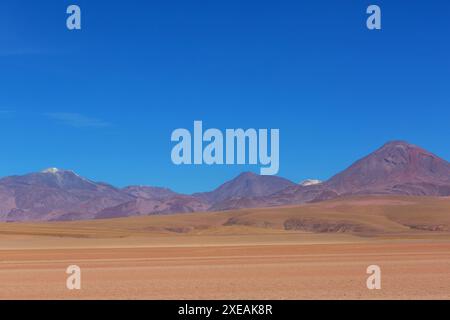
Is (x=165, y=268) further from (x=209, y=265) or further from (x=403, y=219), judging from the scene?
(x=403, y=219)

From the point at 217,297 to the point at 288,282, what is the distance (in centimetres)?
629

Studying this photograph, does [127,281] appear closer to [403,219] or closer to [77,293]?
[77,293]

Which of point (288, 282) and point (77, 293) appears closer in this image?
point (77, 293)

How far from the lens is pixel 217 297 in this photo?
25.0 m

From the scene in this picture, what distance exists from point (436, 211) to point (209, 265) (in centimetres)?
16705

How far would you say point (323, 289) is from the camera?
27.4 metres
